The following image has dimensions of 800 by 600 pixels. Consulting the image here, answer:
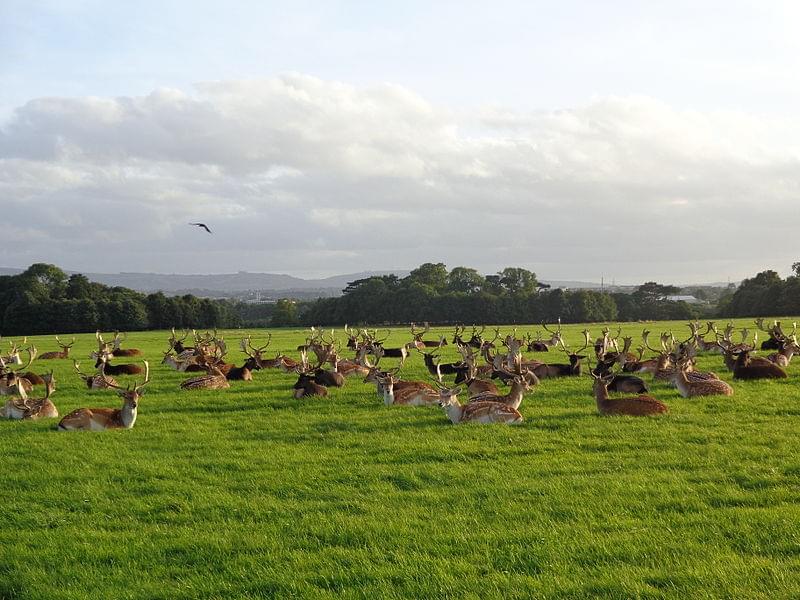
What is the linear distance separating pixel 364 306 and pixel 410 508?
59.1 meters

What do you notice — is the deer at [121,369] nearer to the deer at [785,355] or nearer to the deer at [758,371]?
the deer at [758,371]

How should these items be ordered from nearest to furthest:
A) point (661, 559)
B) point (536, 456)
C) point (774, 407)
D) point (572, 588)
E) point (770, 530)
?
1. point (572, 588)
2. point (661, 559)
3. point (770, 530)
4. point (536, 456)
5. point (774, 407)

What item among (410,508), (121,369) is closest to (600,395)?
(410,508)

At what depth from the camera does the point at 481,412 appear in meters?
10.4

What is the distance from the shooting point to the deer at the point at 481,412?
10320 millimetres

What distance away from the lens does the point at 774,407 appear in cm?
1073

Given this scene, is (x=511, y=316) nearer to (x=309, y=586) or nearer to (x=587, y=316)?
(x=587, y=316)

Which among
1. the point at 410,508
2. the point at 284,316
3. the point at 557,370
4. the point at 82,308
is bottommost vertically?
the point at 410,508

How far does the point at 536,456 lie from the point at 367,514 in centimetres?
256

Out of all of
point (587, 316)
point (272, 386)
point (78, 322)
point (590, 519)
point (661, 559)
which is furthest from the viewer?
point (587, 316)

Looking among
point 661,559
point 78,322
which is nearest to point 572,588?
point 661,559

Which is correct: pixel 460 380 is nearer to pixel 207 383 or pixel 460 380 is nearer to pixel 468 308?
pixel 207 383

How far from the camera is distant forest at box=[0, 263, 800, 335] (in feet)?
181

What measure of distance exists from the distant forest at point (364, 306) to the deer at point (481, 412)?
161 feet
